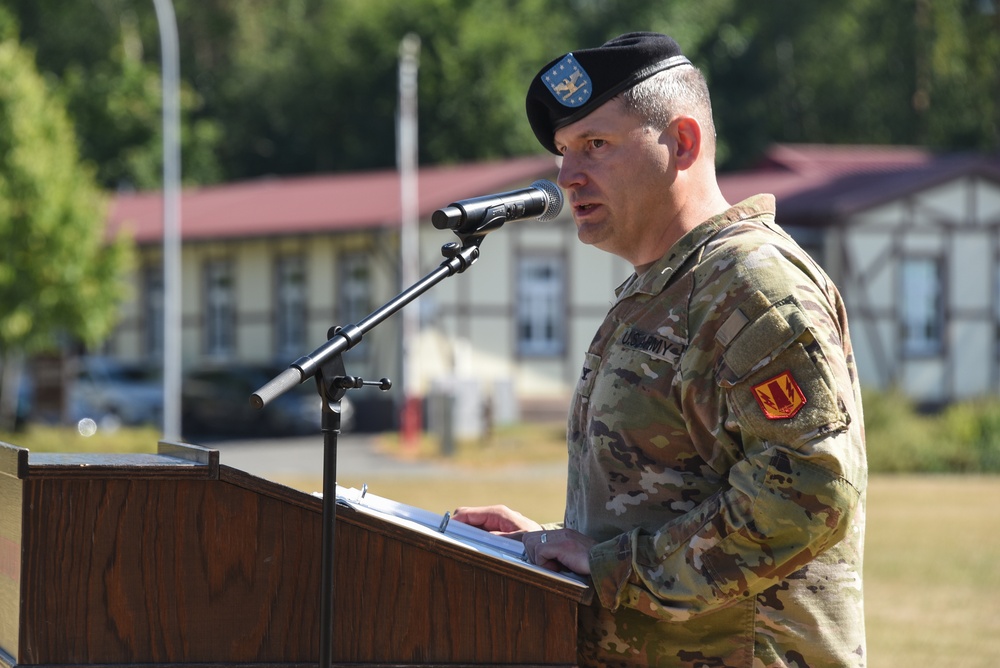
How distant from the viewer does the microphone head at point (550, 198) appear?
3293 millimetres

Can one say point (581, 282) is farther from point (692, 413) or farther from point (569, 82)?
point (692, 413)

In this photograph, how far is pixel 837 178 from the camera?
108 feet

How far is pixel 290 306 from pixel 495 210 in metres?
30.3

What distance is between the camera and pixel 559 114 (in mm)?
3023

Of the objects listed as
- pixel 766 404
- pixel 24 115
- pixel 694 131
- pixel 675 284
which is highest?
pixel 24 115

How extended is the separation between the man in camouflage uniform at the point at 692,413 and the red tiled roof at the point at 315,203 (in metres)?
24.3

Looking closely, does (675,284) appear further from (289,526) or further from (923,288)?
(923,288)

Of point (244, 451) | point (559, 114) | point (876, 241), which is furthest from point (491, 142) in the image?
point (559, 114)

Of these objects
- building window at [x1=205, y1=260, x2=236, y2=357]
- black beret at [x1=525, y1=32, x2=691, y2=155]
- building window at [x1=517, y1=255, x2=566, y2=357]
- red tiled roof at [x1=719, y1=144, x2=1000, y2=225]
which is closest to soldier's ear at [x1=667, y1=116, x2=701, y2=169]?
black beret at [x1=525, y1=32, x2=691, y2=155]

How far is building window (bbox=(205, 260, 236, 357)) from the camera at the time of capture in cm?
3447

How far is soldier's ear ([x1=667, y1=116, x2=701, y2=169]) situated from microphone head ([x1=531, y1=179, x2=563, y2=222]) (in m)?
0.37

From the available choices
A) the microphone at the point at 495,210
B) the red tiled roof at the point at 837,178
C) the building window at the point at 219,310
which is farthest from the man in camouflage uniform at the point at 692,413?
the building window at the point at 219,310

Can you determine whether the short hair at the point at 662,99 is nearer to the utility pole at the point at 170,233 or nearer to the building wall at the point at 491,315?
the utility pole at the point at 170,233

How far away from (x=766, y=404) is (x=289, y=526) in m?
0.86
